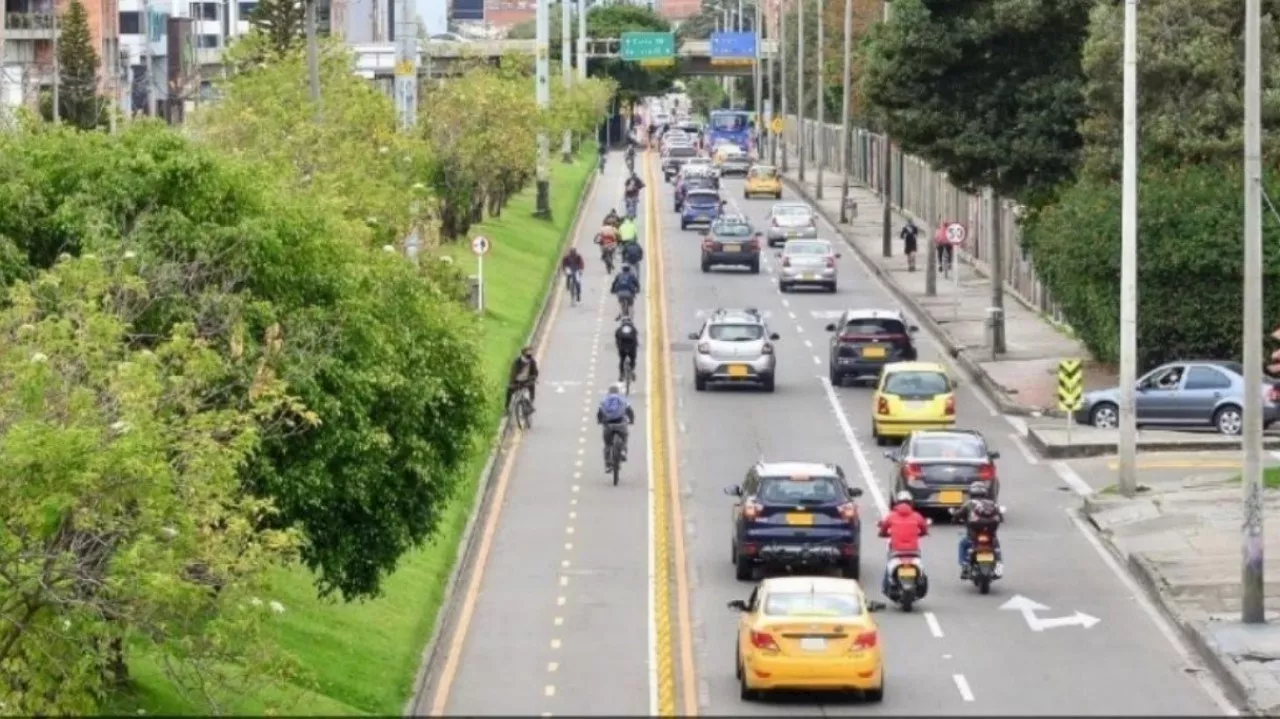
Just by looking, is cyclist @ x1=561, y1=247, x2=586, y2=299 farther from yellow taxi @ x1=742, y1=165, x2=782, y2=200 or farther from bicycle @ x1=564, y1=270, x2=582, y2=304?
yellow taxi @ x1=742, y1=165, x2=782, y2=200

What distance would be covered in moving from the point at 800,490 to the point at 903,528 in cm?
335

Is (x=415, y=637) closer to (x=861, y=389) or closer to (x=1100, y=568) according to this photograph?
(x=1100, y=568)

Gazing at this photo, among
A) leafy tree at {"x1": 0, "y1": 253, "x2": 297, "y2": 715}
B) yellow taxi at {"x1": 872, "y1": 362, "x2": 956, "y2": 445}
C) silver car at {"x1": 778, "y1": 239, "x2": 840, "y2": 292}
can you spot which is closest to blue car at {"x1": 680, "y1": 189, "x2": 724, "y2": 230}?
silver car at {"x1": 778, "y1": 239, "x2": 840, "y2": 292}

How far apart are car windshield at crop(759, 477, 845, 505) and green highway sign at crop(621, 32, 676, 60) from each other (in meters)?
130

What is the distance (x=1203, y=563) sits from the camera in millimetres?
37781

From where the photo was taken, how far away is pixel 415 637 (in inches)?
1298

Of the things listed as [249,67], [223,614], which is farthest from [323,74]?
[223,614]

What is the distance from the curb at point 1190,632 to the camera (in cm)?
2977

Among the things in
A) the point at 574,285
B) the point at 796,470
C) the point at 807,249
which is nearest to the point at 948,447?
the point at 796,470

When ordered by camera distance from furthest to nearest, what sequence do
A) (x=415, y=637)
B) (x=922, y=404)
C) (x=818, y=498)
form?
(x=922, y=404)
(x=818, y=498)
(x=415, y=637)

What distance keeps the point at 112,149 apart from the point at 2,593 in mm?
7988

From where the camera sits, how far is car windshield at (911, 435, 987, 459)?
41.2m

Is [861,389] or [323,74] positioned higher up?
[323,74]

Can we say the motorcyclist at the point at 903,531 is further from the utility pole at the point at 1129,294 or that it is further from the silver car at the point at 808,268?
the silver car at the point at 808,268
